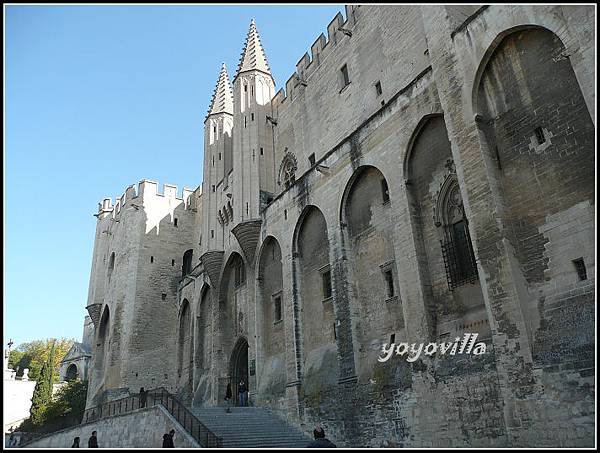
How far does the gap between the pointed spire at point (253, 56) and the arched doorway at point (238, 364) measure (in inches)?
572

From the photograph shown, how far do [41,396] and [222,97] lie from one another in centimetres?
2369

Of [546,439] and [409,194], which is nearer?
[546,439]

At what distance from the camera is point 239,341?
23.2 meters

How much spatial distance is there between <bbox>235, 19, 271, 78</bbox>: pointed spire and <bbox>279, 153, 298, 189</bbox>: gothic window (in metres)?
6.03

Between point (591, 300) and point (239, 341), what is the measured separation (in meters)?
16.5

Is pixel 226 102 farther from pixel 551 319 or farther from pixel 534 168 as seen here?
pixel 551 319

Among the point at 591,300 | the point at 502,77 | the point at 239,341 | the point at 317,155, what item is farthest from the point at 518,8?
the point at 239,341

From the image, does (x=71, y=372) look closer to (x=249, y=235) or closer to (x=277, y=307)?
(x=249, y=235)

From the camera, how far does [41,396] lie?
33.8 m

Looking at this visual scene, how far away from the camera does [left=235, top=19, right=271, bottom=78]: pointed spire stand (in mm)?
27031

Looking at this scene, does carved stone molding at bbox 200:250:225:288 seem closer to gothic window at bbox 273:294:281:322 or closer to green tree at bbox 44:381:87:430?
gothic window at bbox 273:294:281:322

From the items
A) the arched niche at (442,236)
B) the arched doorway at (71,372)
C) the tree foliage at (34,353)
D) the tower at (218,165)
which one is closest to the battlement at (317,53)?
the tower at (218,165)

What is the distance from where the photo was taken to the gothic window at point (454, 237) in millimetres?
13016

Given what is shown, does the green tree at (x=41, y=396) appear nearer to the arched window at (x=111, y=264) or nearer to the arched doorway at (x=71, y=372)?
the arched window at (x=111, y=264)
